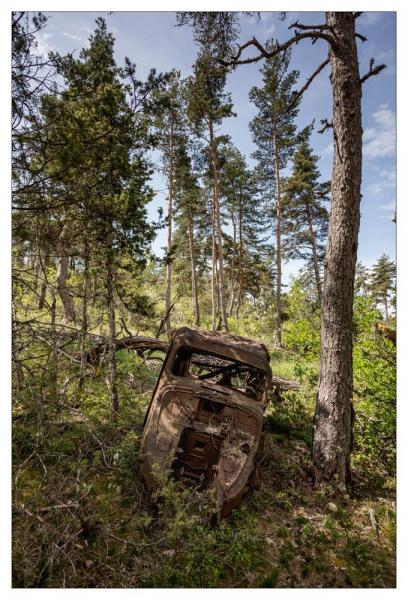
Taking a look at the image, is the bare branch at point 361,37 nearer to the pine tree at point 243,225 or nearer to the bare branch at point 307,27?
the bare branch at point 307,27

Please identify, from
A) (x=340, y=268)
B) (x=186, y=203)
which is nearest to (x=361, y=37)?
(x=340, y=268)

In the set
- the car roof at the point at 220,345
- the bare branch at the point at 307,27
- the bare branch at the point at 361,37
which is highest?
the bare branch at the point at 361,37

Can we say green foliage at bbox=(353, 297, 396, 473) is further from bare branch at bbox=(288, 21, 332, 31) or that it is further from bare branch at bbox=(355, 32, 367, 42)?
bare branch at bbox=(288, 21, 332, 31)

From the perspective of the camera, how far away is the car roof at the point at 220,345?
141 inches

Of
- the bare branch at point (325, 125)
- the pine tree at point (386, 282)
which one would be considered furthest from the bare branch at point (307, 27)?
the pine tree at point (386, 282)

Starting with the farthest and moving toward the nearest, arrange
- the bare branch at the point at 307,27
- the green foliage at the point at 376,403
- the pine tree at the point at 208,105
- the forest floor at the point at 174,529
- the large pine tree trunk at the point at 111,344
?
the pine tree at the point at 208,105 < the large pine tree trunk at the point at 111,344 < the green foliage at the point at 376,403 < the bare branch at the point at 307,27 < the forest floor at the point at 174,529

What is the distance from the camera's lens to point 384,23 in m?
3.18

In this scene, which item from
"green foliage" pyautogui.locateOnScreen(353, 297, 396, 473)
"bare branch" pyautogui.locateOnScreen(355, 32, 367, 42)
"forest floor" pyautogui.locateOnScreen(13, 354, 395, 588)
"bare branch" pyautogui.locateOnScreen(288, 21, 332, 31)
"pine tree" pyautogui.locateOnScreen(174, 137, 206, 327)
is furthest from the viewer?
"pine tree" pyautogui.locateOnScreen(174, 137, 206, 327)

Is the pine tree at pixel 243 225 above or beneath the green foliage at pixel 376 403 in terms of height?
above

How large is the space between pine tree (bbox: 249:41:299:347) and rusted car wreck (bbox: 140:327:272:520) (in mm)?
9085

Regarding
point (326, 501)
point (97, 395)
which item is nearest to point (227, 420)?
point (326, 501)

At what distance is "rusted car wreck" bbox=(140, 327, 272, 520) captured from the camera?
9.49 feet

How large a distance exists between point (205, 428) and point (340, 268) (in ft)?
8.75

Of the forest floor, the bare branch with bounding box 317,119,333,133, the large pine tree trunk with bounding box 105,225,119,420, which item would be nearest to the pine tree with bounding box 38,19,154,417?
the large pine tree trunk with bounding box 105,225,119,420
